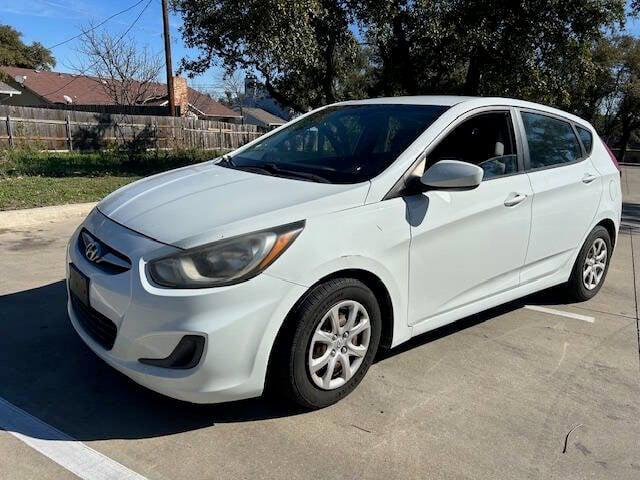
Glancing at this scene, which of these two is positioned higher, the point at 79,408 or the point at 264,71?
the point at 264,71

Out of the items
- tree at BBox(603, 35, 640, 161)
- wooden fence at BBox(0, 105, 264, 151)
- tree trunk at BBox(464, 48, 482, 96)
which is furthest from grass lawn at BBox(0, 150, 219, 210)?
tree at BBox(603, 35, 640, 161)

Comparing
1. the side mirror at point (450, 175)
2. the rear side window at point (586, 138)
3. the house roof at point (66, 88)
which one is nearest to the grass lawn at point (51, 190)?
the side mirror at point (450, 175)

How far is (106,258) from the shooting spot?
2893 mm

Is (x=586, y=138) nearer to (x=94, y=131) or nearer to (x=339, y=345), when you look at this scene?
(x=339, y=345)

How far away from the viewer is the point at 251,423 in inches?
117

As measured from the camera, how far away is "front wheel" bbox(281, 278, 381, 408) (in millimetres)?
2814

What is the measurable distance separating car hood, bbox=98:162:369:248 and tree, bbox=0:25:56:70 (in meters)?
50.7

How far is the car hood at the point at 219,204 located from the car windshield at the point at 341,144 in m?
0.19

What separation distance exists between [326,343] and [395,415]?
22.5 inches

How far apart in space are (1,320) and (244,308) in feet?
8.34

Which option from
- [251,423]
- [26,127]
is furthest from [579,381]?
[26,127]

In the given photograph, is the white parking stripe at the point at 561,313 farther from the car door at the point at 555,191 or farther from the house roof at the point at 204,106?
the house roof at the point at 204,106

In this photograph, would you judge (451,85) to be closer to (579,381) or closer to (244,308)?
(579,381)

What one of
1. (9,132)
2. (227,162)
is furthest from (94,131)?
(227,162)
